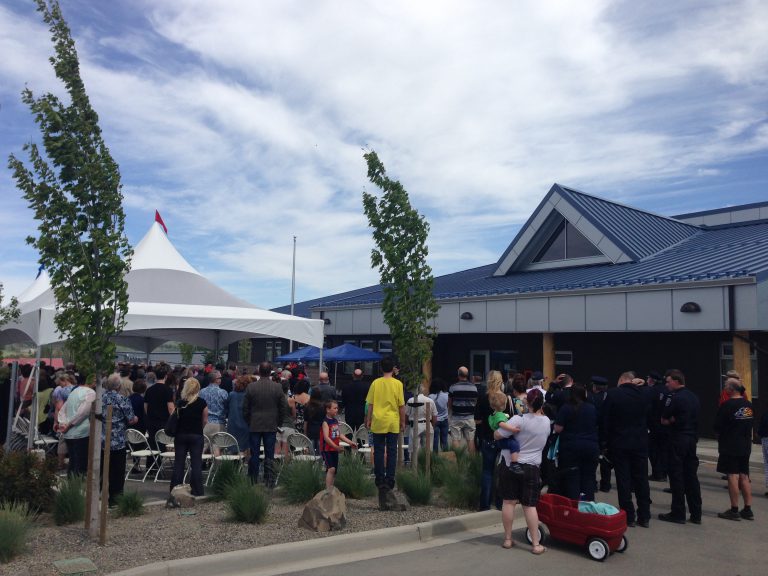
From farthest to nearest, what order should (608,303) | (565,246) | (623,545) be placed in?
1. (565,246)
2. (608,303)
3. (623,545)

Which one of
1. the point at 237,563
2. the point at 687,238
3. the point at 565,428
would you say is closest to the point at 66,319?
the point at 237,563

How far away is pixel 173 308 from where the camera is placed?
1253cm

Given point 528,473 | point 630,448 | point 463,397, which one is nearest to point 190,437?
point 528,473

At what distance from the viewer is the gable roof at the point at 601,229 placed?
21.1m

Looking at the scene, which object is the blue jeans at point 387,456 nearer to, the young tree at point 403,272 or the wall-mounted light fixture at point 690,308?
the young tree at point 403,272

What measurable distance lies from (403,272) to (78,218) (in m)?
4.55

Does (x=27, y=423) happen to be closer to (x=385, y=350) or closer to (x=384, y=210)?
(x=384, y=210)

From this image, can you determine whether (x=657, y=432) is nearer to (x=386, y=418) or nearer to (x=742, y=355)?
(x=386, y=418)

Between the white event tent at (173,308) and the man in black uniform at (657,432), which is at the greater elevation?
the white event tent at (173,308)

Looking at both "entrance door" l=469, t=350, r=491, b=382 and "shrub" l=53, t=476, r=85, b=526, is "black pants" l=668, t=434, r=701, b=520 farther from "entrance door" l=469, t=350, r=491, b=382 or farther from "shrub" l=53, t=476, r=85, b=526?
"entrance door" l=469, t=350, r=491, b=382

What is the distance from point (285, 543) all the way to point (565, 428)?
3293 millimetres

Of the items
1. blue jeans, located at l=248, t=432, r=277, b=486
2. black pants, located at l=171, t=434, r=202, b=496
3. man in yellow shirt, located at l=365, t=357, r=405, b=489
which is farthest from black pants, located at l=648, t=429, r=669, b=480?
black pants, located at l=171, t=434, r=202, b=496

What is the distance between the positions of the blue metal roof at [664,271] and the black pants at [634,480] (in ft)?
27.7

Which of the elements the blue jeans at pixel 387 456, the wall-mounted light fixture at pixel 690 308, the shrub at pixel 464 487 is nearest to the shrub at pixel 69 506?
the blue jeans at pixel 387 456
